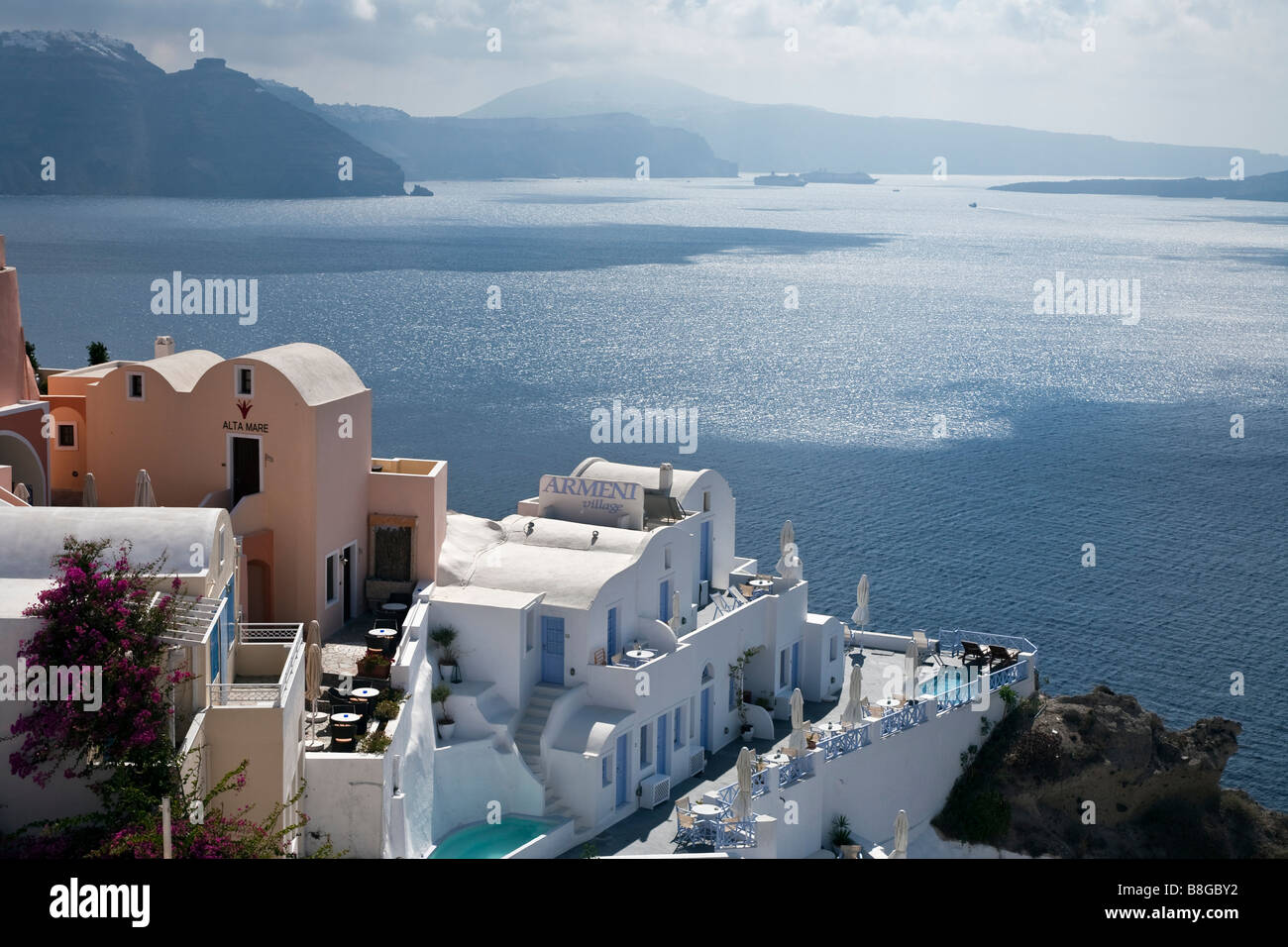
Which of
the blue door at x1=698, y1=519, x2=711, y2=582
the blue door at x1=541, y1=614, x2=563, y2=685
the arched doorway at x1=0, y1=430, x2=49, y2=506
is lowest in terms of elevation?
the blue door at x1=541, y1=614, x2=563, y2=685

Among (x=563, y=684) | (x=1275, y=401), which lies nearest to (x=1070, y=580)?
(x=563, y=684)

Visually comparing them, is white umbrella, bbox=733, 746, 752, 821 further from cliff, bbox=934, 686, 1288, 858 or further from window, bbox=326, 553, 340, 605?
cliff, bbox=934, 686, 1288, 858

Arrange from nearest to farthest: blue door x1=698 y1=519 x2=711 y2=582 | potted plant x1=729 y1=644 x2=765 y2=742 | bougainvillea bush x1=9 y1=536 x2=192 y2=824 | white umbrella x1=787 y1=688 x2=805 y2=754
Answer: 1. bougainvillea bush x1=9 y1=536 x2=192 y2=824
2. white umbrella x1=787 y1=688 x2=805 y2=754
3. potted plant x1=729 y1=644 x2=765 y2=742
4. blue door x1=698 y1=519 x2=711 y2=582

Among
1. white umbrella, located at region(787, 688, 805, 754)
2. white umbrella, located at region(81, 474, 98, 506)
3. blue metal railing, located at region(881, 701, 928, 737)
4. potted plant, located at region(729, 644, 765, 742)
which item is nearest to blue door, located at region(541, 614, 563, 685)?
white umbrella, located at region(787, 688, 805, 754)

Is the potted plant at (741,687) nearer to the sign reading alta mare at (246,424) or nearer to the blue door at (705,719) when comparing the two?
the blue door at (705,719)

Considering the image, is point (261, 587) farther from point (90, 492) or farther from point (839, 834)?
point (839, 834)
